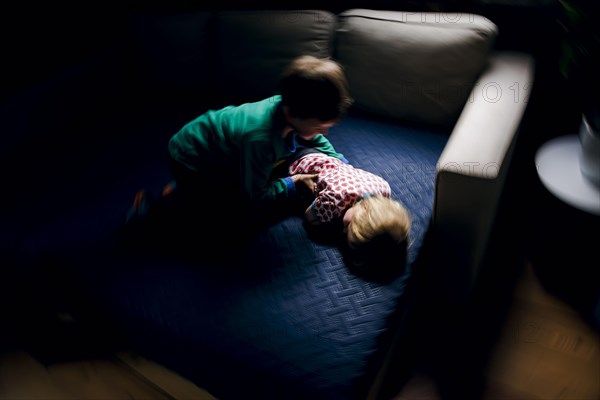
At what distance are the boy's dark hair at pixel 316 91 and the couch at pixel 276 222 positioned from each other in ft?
1.04

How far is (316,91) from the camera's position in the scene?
1158 mm

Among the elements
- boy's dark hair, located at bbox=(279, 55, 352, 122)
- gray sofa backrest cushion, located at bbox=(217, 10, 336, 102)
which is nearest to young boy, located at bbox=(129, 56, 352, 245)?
boy's dark hair, located at bbox=(279, 55, 352, 122)

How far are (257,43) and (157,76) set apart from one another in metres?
0.50

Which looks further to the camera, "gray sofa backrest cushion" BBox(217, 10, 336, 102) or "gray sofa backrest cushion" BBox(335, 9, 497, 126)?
"gray sofa backrest cushion" BBox(217, 10, 336, 102)

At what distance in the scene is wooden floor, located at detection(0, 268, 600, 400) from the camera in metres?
1.38

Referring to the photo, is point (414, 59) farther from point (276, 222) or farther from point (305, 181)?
point (276, 222)

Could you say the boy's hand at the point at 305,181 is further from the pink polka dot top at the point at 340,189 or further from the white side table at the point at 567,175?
the white side table at the point at 567,175

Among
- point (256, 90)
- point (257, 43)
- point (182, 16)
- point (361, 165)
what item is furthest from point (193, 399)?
point (182, 16)

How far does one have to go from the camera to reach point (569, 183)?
137cm

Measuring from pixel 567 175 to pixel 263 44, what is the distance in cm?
117

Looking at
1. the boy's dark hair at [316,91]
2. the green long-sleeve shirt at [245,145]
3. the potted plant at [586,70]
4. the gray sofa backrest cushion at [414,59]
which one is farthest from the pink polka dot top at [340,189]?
the potted plant at [586,70]

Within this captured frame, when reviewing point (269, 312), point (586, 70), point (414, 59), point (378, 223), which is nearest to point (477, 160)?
point (378, 223)

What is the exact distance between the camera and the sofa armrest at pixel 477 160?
1.18 m

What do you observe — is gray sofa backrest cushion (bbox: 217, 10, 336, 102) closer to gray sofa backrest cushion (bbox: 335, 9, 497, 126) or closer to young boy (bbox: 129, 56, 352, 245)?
gray sofa backrest cushion (bbox: 335, 9, 497, 126)
